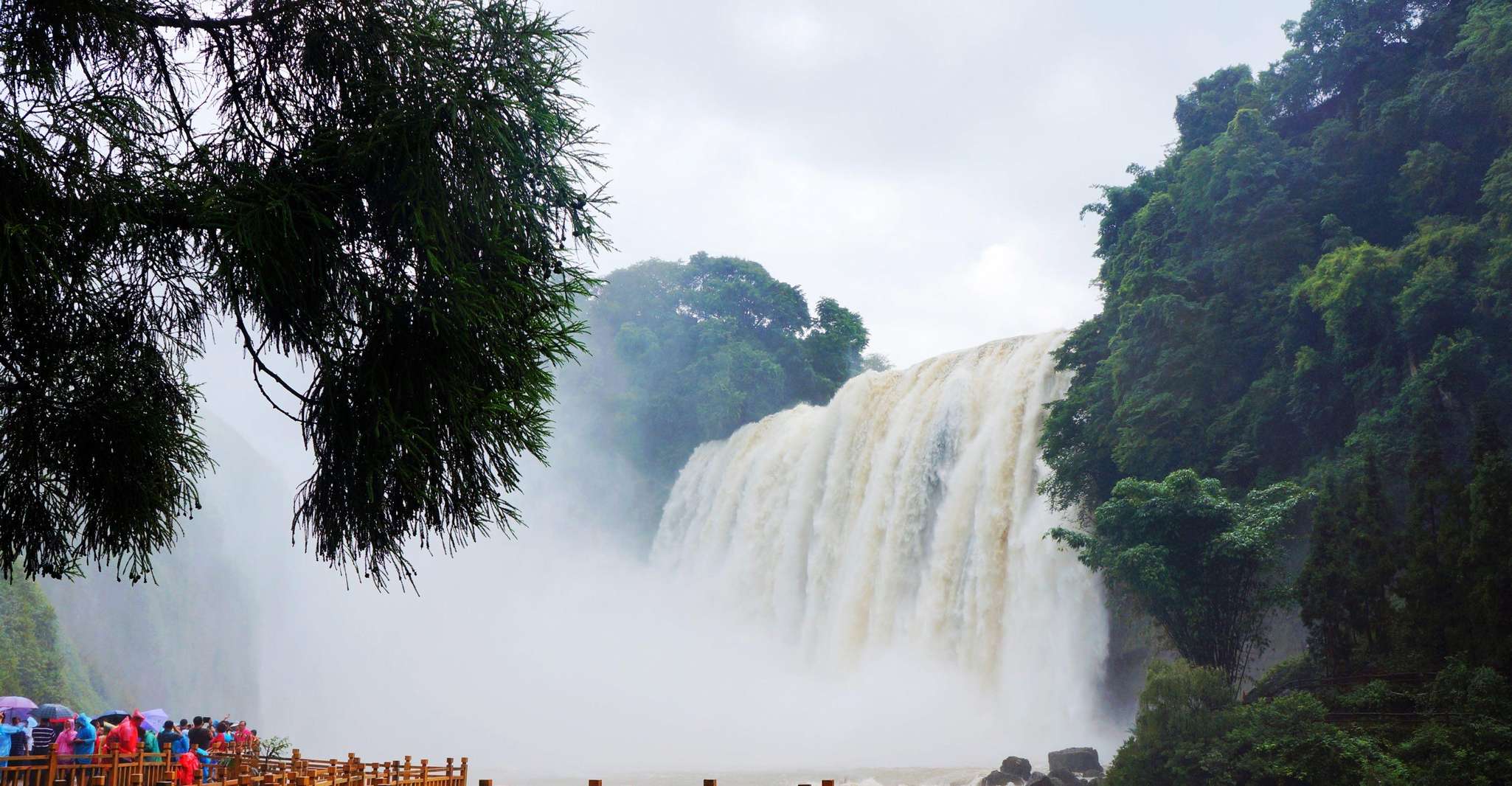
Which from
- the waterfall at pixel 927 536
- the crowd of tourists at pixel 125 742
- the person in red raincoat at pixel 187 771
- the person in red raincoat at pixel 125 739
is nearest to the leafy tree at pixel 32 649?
the crowd of tourists at pixel 125 742

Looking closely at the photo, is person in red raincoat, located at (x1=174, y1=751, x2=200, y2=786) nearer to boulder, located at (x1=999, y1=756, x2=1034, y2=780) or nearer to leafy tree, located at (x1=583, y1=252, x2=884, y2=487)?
boulder, located at (x1=999, y1=756, x2=1034, y2=780)

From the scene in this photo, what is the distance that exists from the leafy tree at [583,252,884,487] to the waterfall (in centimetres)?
998

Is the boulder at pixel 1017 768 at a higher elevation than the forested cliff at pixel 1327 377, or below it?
below

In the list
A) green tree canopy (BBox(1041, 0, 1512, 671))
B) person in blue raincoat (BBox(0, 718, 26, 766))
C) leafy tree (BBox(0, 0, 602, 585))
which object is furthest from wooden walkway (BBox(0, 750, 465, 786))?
green tree canopy (BBox(1041, 0, 1512, 671))

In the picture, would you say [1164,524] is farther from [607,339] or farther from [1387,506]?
[607,339]

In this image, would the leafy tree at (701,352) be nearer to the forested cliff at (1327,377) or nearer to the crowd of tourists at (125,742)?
the forested cliff at (1327,377)

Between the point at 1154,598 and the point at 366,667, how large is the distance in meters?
29.7

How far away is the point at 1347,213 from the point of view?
64.4 feet

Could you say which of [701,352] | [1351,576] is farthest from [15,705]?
[701,352]

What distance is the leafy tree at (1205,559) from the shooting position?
16062mm

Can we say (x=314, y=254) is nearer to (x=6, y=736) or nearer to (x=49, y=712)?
(x=6, y=736)

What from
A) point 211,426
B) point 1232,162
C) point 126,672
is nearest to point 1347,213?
point 1232,162

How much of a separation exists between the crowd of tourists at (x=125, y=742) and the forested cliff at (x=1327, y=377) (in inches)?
397

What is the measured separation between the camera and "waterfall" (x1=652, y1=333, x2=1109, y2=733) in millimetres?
20656
